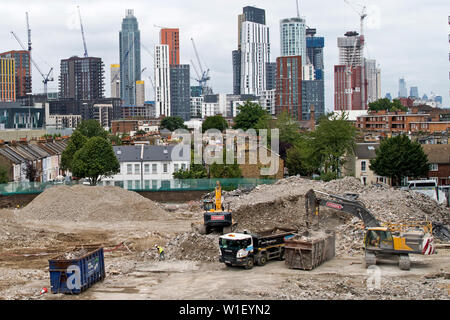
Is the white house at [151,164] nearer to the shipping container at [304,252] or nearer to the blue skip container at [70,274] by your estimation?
the shipping container at [304,252]

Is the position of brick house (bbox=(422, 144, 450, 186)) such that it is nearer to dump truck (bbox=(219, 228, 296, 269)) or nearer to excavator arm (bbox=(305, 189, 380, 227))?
excavator arm (bbox=(305, 189, 380, 227))

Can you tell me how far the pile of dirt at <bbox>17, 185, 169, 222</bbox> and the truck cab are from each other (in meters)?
20.8

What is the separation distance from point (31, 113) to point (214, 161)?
11611cm

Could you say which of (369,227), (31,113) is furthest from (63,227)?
(31,113)

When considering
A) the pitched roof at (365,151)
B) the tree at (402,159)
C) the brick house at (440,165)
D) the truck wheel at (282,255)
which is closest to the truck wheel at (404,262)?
the truck wheel at (282,255)

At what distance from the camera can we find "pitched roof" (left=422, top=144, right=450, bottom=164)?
6525 cm

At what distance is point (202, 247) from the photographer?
2989 centimetres

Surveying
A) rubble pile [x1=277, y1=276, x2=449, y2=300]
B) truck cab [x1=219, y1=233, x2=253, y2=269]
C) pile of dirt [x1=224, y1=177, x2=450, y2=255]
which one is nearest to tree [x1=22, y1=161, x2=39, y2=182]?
pile of dirt [x1=224, y1=177, x2=450, y2=255]

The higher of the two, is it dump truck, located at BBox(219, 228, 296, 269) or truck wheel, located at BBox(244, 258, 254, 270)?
dump truck, located at BBox(219, 228, 296, 269)

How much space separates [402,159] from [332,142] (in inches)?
301

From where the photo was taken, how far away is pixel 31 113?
16650 centimetres

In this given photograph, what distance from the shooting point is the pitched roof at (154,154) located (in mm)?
67312

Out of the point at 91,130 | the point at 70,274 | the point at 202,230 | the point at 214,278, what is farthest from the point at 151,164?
the point at 91,130
